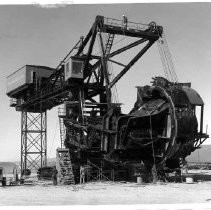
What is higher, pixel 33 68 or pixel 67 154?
pixel 33 68

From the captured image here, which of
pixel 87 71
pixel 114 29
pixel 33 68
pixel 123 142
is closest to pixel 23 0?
pixel 123 142

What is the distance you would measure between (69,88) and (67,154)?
761 cm

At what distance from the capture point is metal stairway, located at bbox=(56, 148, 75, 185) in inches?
1157

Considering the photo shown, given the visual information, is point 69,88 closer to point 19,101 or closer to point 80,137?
point 80,137

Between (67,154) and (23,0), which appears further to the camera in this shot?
(67,154)

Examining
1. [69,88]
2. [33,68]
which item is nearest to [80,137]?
[69,88]

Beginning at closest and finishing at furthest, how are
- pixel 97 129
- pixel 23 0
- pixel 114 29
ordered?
1. pixel 23 0
2. pixel 97 129
3. pixel 114 29

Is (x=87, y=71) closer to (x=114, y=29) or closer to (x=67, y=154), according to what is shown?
(x=114, y=29)

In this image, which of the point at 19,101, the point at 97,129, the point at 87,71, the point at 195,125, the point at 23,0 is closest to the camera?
the point at 23,0

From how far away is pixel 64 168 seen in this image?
2998cm

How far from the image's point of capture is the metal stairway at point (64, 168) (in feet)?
96.4

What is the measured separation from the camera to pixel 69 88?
36438mm

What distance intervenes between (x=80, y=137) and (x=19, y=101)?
62.5ft

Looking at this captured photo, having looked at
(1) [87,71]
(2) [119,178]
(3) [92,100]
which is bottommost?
(2) [119,178]
